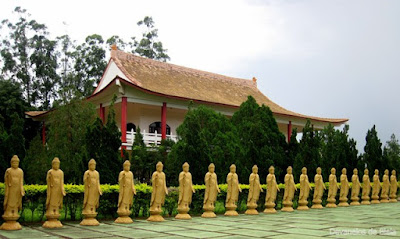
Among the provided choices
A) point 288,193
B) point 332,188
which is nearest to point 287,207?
point 288,193

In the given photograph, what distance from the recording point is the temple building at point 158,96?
68.2 feet

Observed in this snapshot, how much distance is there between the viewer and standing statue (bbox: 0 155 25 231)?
26.2 feet

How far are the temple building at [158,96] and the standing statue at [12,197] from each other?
11384 millimetres

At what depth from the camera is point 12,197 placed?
811cm

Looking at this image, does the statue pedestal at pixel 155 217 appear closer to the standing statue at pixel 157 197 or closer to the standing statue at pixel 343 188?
the standing statue at pixel 157 197

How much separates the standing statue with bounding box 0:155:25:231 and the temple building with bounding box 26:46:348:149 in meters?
11.4

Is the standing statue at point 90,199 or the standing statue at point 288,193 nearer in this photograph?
the standing statue at point 90,199

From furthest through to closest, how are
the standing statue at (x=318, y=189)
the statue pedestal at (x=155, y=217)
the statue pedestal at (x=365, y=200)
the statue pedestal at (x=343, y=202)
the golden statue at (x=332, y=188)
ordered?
the statue pedestal at (x=365, y=200) → the statue pedestal at (x=343, y=202) → the golden statue at (x=332, y=188) → the standing statue at (x=318, y=189) → the statue pedestal at (x=155, y=217)

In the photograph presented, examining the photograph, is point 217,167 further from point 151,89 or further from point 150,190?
point 151,89

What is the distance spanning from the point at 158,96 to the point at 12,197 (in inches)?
524

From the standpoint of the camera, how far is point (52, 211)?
842cm

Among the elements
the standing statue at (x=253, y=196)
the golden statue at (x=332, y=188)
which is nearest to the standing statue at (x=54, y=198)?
the standing statue at (x=253, y=196)

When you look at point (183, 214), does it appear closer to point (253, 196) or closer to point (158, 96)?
point (253, 196)

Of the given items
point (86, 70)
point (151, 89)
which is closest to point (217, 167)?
point (151, 89)
